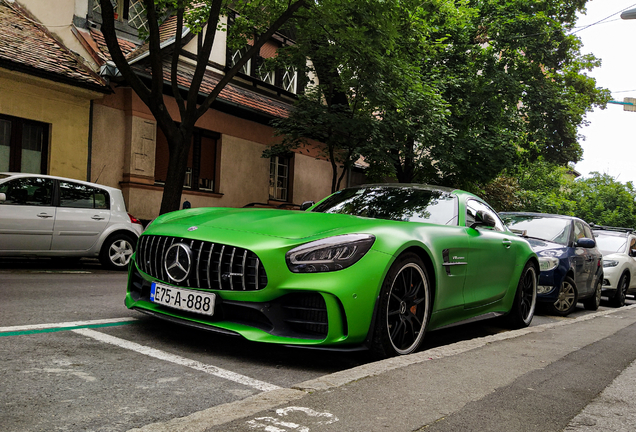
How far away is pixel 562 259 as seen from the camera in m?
8.89

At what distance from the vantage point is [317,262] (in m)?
3.90

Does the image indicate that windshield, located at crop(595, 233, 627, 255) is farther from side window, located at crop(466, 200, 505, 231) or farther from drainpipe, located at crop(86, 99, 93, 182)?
drainpipe, located at crop(86, 99, 93, 182)

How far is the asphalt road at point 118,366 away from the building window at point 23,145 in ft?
29.1

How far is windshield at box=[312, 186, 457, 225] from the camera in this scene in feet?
17.4

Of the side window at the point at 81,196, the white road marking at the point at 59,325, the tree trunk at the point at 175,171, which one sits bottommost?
the white road marking at the point at 59,325

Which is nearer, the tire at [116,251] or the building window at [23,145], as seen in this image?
the tire at [116,251]

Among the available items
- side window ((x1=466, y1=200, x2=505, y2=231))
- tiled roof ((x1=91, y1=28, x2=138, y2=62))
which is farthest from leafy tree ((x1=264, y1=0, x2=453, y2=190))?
side window ((x1=466, y1=200, x2=505, y2=231))

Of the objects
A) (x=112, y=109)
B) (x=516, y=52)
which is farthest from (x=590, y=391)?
(x=516, y=52)

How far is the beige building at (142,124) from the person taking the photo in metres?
14.7

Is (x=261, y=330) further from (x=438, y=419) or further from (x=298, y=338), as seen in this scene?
(x=438, y=419)

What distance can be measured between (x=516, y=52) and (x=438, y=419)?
21.1 m

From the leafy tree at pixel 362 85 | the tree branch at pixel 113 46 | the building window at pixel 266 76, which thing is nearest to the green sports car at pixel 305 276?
the tree branch at pixel 113 46

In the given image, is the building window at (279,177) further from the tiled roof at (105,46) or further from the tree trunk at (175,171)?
the tree trunk at (175,171)

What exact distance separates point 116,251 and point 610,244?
10668 mm
